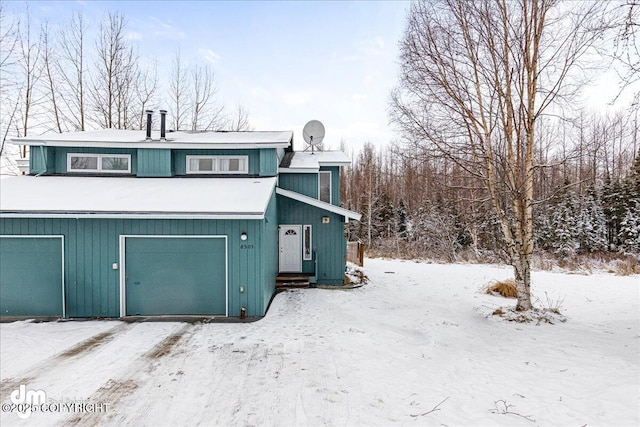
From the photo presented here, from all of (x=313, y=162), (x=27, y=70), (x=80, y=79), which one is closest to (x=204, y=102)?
(x=80, y=79)

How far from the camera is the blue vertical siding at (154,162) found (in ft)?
32.1

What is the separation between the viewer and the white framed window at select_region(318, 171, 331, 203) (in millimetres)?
11680

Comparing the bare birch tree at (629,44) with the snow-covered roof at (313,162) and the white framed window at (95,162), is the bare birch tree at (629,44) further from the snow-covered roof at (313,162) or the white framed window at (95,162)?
the white framed window at (95,162)

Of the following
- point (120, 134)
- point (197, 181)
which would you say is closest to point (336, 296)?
point (197, 181)

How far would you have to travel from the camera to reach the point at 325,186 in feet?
38.5

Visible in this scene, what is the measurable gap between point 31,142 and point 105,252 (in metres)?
5.27

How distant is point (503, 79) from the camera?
25.1 ft

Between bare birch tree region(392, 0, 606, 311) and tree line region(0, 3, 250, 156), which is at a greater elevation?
tree line region(0, 3, 250, 156)

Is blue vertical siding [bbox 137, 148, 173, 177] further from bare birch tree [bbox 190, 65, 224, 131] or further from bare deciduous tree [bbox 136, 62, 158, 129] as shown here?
bare birch tree [bbox 190, 65, 224, 131]

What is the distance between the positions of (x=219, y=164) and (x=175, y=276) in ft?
13.8

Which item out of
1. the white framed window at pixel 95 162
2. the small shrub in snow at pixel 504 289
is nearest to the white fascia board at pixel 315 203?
the small shrub in snow at pixel 504 289

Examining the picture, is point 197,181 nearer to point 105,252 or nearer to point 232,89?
point 105,252

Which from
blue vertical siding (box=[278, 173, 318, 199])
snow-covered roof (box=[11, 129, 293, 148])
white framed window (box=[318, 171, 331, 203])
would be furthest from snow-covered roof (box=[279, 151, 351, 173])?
snow-covered roof (box=[11, 129, 293, 148])

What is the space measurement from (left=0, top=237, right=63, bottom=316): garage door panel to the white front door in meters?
6.16
